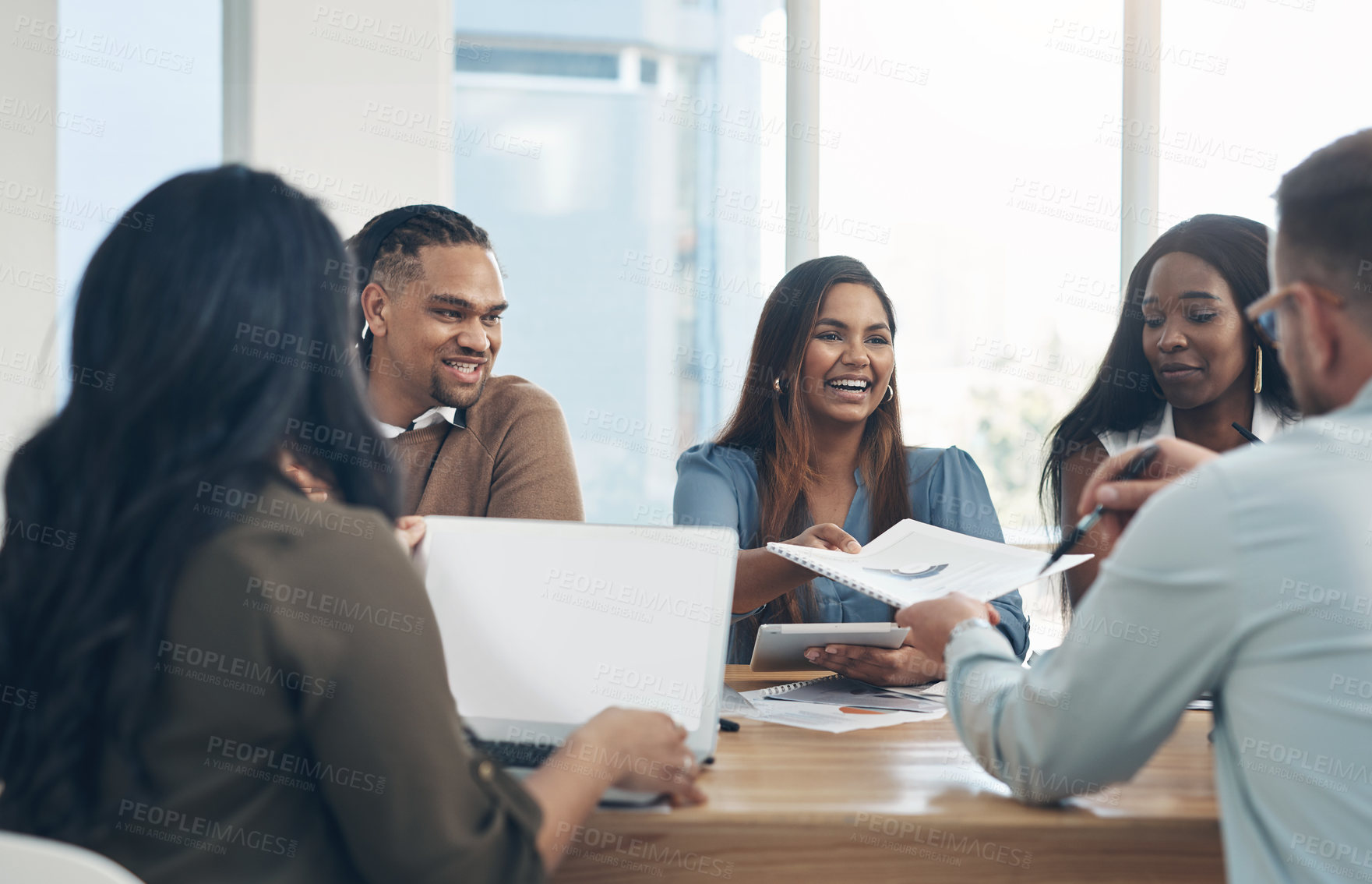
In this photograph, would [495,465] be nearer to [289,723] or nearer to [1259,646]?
[289,723]

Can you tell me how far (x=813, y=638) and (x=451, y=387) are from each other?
1.02 metres

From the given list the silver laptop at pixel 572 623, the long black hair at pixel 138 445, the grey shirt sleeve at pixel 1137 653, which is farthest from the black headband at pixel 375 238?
the grey shirt sleeve at pixel 1137 653

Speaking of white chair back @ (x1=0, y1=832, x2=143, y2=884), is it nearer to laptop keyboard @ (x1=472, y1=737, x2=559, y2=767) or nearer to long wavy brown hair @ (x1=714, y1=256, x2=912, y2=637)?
laptop keyboard @ (x1=472, y1=737, x2=559, y2=767)

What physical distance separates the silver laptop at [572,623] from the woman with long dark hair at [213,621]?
0.92 feet

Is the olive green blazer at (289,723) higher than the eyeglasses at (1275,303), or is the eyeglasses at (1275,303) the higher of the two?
the eyeglasses at (1275,303)

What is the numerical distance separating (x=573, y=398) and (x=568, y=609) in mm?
2419

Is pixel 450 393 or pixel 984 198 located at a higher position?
pixel 984 198

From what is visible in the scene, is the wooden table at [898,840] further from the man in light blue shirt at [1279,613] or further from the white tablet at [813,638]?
the white tablet at [813,638]

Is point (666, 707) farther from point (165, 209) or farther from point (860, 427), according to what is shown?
point (860, 427)

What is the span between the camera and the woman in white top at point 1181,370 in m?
2.06

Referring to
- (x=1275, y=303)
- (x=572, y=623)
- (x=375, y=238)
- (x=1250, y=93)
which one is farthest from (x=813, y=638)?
(x=1250, y=93)

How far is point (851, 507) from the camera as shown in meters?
2.14

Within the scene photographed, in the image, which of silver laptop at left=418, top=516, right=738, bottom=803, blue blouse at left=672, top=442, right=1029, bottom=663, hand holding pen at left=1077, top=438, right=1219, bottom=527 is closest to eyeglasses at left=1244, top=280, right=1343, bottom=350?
hand holding pen at left=1077, top=438, right=1219, bottom=527

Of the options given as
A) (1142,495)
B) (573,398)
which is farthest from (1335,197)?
(573,398)
